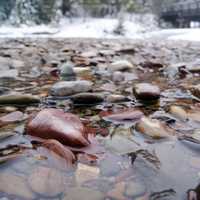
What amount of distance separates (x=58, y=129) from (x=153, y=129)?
1.32 feet

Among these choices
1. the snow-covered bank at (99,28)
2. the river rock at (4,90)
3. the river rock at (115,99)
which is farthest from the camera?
the snow-covered bank at (99,28)

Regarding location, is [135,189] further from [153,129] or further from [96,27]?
[96,27]

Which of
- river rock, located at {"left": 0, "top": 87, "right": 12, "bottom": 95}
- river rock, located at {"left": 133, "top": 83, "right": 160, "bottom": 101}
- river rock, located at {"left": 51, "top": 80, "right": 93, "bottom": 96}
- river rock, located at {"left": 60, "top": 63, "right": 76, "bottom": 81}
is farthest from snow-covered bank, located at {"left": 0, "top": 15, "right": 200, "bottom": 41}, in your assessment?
river rock, located at {"left": 133, "top": 83, "right": 160, "bottom": 101}

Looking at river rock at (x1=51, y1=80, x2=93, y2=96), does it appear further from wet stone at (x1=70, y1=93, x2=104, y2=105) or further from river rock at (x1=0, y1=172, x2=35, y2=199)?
river rock at (x1=0, y1=172, x2=35, y2=199)

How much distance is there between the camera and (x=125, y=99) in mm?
1772

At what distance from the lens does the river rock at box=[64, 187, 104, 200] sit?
31.8 inches

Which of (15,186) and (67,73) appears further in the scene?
(67,73)

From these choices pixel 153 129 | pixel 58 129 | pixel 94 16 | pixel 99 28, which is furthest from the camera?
pixel 94 16

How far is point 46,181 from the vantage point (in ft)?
2.82

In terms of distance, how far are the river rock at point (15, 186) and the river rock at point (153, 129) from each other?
57cm

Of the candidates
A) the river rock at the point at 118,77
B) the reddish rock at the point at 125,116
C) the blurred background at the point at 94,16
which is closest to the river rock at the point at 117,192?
the reddish rock at the point at 125,116

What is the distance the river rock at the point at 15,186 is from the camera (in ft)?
2.65

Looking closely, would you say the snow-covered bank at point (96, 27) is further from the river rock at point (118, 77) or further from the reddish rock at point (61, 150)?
the reddish rock at point (61, 150)

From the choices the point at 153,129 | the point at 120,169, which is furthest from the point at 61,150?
the point at 153,129
